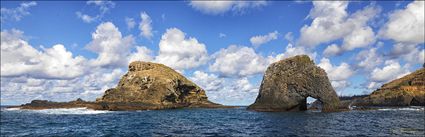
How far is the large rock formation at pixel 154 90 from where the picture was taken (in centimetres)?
12675

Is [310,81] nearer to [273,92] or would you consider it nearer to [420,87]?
[273,92]

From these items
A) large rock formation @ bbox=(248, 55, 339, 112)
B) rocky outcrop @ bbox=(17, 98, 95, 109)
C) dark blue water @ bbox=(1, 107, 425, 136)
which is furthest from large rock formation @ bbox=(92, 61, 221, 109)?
dark blue water @ bbox=(1, 107, 425, 136)

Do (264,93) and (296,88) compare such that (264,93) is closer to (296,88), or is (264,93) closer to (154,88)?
(296,88)

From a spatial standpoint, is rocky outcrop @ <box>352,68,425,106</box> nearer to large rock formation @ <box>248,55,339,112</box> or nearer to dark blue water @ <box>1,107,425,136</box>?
large rock formation @ <box>248,55,339,112</box>

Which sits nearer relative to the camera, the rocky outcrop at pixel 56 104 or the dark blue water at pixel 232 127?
the dark blue water at pixel 232 127

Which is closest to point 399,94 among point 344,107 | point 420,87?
point 420,87

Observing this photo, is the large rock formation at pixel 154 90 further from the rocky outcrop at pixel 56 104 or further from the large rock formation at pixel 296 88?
the large rock formation at pixel 296 88

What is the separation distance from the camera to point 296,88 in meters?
83.3

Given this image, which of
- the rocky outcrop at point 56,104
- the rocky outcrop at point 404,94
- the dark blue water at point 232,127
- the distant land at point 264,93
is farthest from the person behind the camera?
the rocky outcrop at point 404,94

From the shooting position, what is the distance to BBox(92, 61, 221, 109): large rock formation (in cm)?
12675

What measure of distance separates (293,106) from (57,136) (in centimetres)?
5637

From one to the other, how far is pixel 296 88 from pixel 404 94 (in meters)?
A: 85.5

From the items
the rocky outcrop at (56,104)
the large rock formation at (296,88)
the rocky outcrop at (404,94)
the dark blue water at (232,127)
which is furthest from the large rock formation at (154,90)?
the rocky outcrop at (404,94)

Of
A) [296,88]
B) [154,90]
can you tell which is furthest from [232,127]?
[154,90]
